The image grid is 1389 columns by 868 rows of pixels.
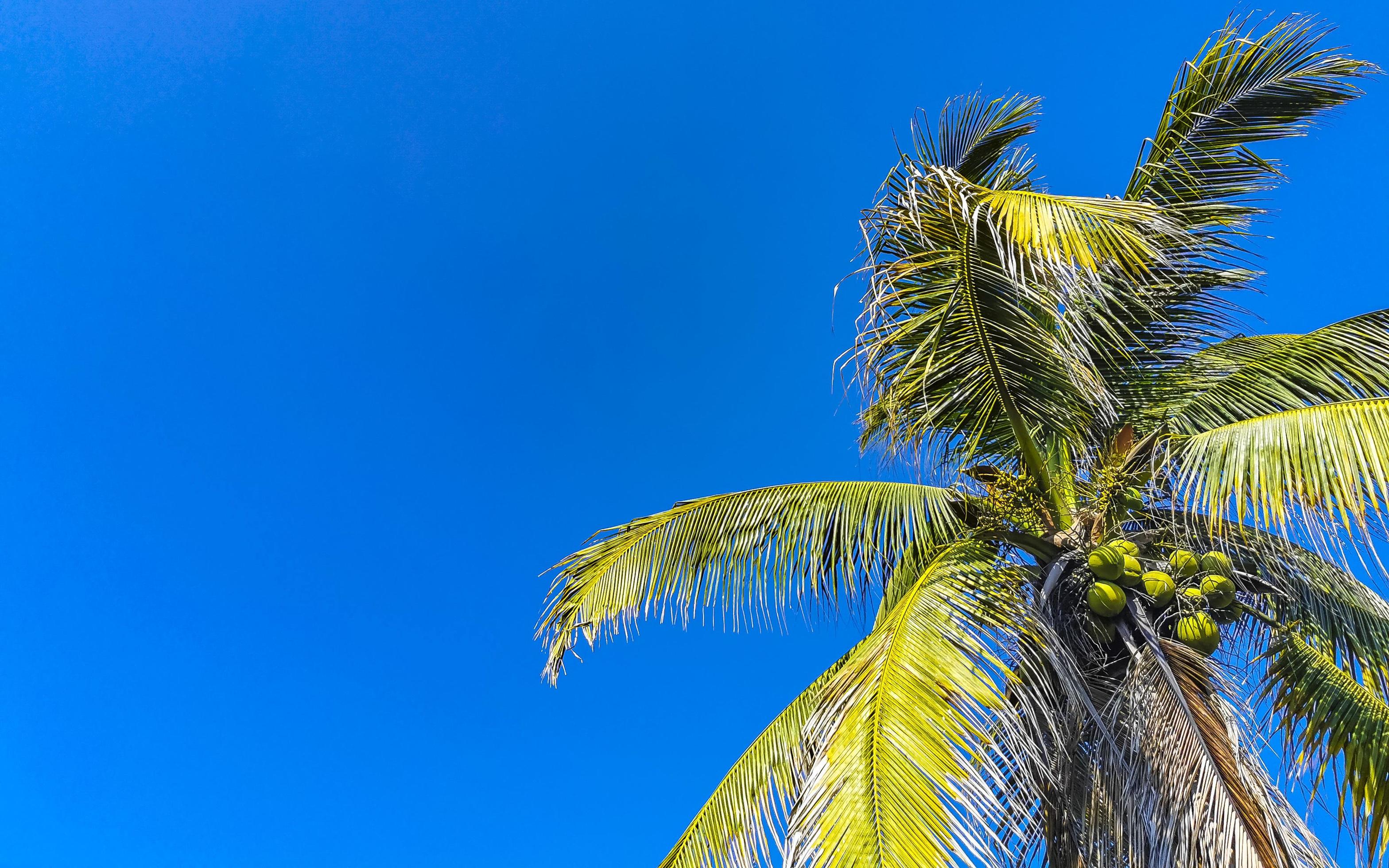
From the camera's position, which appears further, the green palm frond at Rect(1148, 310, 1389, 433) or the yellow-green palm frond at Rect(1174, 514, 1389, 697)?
the green palm frond at Rect(1148, 310, 1389, 433)

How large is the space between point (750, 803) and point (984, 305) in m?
3.42

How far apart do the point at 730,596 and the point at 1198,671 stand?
2.83m

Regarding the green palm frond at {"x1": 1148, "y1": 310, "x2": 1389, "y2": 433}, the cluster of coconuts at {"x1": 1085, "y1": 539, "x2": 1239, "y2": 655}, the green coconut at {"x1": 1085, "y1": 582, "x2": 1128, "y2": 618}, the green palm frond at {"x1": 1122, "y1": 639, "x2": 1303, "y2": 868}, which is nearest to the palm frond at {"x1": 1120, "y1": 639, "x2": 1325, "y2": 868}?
the green palm frond at {"x1": 1122, "y1": 639, "x2": 1303, "y2": 868}

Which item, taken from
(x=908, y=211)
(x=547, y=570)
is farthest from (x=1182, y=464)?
(x=547, y=570)

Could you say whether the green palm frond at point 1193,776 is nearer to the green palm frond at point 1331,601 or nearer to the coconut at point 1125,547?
the coconut at point 1125,547

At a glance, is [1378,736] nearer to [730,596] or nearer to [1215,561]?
[1215,561]

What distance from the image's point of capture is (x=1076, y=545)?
5.20 meters

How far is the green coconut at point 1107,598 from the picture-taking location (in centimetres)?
480

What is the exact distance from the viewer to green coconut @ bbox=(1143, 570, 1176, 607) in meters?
4.85

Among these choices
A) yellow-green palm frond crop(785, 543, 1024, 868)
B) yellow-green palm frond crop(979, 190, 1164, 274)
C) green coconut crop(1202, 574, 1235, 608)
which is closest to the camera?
yellow-green palm frond crop(785, 543, 1024, 868)

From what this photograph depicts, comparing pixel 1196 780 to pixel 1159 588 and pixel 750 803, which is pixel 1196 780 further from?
pixel 750 803

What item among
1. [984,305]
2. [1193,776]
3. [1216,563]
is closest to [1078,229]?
[984,305]

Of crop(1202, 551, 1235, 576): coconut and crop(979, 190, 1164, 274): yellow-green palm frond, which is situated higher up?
crop(979, 190, 1164, 274): yellow-green palm frond

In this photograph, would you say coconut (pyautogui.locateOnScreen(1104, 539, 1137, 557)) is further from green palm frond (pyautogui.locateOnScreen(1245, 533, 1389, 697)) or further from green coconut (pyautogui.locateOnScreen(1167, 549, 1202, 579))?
green palm frond (pyautogui.locateOnScreen(1245, 533, 1389, 697))
